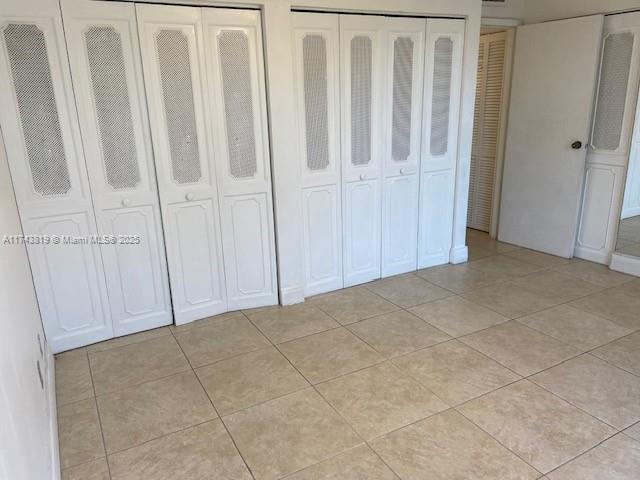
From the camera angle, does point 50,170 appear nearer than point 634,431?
No

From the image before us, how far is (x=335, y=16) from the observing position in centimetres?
321

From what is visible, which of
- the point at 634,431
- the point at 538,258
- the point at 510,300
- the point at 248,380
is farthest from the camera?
the point at 538,258

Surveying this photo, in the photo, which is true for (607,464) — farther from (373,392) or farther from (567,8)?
(567,8)

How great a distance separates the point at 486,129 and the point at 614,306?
7.84 ft

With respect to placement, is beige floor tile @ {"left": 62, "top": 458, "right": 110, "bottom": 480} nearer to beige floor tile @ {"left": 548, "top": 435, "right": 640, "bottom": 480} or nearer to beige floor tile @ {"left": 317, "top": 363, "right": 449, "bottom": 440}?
beige floor tile @ {"left": 317, "top": 363, "right": 449, "bottom": 440}

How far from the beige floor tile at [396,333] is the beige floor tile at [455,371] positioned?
85 millimetres

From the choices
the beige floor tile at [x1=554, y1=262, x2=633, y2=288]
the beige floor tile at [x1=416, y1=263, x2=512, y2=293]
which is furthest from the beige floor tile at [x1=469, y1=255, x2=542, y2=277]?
the beige floor tile at [x1=554, y1=262, x2=633, y2=288]

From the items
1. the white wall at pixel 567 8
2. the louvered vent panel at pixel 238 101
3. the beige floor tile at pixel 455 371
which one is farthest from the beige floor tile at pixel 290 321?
the white wall at pixel 567 8

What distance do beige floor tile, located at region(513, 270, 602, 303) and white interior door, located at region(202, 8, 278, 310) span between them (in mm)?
2100

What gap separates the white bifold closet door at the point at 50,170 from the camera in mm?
2443

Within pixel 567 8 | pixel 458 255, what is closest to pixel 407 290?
pixel 458 255

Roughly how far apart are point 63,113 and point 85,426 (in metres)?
1.70

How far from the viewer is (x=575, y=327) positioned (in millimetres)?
3062

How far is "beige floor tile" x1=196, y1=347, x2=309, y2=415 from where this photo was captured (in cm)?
241
